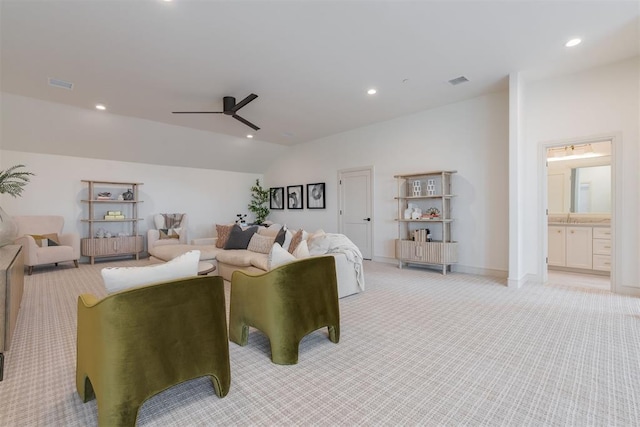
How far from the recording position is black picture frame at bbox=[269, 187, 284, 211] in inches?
344

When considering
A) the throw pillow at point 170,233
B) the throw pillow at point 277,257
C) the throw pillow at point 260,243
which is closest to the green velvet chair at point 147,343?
the throw pillow at point 277,257

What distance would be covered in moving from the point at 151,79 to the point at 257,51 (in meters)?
1.71

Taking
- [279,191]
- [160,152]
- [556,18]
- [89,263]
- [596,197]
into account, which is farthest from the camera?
[279,191]

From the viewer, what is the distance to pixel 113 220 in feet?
21.6

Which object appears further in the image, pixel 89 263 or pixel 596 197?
pixel 89 263

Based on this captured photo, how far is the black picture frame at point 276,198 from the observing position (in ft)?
28.7

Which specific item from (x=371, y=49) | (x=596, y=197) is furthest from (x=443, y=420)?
(x=596, y=197)

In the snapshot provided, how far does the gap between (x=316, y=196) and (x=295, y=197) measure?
823 millimetres

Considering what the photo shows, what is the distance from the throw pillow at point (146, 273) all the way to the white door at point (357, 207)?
5.18m

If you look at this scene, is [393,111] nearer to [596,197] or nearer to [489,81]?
[489,81]

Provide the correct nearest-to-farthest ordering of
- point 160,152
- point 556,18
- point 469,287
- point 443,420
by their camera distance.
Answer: point 443,420 → point 556,18 → point 469,287 → point 160,152

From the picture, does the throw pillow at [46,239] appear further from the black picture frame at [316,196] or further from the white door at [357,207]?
the white door at [357,207]

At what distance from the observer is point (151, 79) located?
4.11 metres

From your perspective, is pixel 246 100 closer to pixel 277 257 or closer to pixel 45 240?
pixel 277 257
